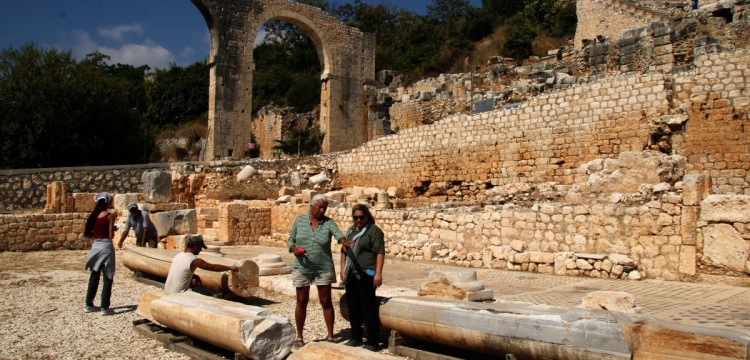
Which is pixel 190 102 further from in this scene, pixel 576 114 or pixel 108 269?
pixel 108 269

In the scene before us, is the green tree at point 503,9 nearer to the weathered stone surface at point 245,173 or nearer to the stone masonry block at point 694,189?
the weathered stone surface at point 245,173

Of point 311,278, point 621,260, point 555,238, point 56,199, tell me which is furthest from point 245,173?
point 311,278

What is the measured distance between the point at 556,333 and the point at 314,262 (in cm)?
222

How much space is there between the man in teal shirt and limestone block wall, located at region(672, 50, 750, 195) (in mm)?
7826

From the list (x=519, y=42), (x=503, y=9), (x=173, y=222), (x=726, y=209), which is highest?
(x=503, y=9)

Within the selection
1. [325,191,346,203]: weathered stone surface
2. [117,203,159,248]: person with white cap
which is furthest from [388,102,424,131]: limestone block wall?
[117,203,159,248]: person with white cap

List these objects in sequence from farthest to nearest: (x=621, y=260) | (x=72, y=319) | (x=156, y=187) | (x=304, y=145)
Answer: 1. (x=304, y=145)
2. (x=156, y=187)
3. (x=621, y=260)
4. (x=72, y=319)

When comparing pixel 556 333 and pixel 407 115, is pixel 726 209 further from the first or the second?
pixel 407 115

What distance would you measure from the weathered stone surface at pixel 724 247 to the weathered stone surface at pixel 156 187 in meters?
10.7

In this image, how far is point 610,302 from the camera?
513cm

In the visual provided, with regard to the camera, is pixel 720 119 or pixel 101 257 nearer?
pixel 101 257

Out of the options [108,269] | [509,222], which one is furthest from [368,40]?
[108,269]

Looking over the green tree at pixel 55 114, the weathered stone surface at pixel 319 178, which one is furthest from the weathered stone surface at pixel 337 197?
the green tree at pixel 55 114

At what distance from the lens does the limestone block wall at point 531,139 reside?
39.0ft
